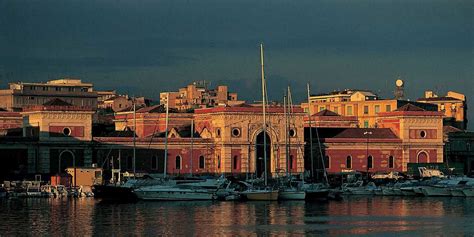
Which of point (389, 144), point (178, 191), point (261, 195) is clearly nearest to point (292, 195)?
point (261, 195)

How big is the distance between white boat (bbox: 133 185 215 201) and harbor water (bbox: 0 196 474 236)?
1662 mm

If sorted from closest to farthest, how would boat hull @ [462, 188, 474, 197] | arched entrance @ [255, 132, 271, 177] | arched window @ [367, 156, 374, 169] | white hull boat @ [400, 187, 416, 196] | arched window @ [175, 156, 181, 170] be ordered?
boat hull @ [462, 188, 474, 197] → white hull boat @ [400, 187, 416, 196] → arched window @ [175, 156, 181, 170] → arched entrance @ [255, 132, 271, 177] → arched window @ [367, 156, 374, 169]

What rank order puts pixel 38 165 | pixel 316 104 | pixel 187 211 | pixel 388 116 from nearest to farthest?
pixel 187 211, pixel 38 165, pixel 388 116, pixel 316 104

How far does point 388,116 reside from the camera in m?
132

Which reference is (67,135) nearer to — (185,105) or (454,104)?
(185,105)

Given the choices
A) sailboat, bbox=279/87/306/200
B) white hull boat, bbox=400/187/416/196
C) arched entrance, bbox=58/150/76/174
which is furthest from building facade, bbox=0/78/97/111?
white hull boat, bbox=400/187/416/196

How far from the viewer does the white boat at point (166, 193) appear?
98.3 metres

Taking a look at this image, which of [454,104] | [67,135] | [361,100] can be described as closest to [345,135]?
[67,135]

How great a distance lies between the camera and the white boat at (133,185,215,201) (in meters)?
98.3

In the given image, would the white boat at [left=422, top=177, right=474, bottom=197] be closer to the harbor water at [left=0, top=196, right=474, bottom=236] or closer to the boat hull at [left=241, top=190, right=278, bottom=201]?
the harbor water at [left=0, top=196, right=474, bottom=236]

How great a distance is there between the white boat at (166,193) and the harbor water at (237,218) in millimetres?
1662

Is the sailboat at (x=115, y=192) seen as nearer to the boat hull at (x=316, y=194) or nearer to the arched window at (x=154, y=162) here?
the boat hull at (x=316, y=194)

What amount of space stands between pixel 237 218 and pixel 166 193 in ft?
67.0

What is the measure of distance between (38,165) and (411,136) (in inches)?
1526
